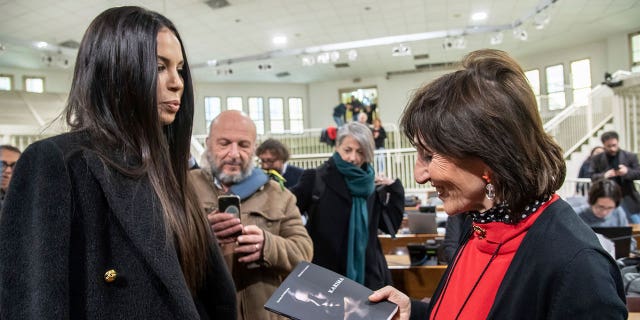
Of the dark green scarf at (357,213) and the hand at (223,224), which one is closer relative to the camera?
the hand at (223,224)

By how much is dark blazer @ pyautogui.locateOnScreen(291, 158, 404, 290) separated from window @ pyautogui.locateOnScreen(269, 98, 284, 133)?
15.7 m

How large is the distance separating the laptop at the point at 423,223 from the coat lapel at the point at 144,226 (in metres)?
3.20

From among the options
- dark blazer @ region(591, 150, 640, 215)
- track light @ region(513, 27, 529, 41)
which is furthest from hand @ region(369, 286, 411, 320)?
track light @ region(513, 27, 529, 41)

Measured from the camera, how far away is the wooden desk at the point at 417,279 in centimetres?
282

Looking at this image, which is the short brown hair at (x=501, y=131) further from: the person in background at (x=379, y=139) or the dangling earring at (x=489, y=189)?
the person in background at (x=379, y=139)

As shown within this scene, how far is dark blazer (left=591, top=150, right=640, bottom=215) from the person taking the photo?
5.68m

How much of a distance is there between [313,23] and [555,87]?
8.88m

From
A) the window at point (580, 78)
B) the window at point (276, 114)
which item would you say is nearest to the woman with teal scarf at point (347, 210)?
the window at point (580, 78)

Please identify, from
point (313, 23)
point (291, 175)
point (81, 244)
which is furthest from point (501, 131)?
point (313, 23)

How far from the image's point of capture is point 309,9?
9445 mm

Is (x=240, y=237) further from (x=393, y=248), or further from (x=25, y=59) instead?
(x=25, y=59)

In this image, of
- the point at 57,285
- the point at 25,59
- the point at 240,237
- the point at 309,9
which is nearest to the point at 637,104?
the point at 309,9

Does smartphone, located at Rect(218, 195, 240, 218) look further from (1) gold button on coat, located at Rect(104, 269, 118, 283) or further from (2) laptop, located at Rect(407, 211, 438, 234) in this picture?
(2) laptop, located at Rect(407, 211, 438, 234)

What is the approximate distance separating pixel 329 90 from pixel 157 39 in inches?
690
